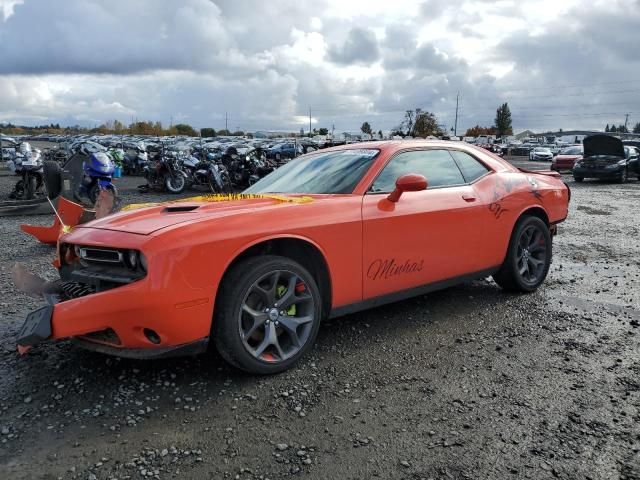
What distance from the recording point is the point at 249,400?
122 inches

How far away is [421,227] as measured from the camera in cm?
409

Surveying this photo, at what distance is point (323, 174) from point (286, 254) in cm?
94

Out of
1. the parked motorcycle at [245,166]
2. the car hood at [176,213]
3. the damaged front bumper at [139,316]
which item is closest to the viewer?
the damaged front bumper at [139,316]

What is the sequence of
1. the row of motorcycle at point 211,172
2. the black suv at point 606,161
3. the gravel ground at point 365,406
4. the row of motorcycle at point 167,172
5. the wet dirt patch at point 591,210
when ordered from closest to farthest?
the gravel ground at point 365,406
the row of motorcycle at point 167,172
the wet dirt patch at point 591,210
the row of motorcycle at point 211,172
the black suv at point 606,161

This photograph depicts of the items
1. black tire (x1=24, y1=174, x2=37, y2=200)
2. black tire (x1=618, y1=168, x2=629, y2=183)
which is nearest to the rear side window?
black tire (x1=24, y1=174, x2=37, y2=200)

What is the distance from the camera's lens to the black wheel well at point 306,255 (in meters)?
3.48

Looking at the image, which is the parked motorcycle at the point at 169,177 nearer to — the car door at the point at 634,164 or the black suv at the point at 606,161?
the black suv at the point at 606,161

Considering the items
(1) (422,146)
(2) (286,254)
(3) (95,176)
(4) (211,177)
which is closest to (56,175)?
(2) (286,254)

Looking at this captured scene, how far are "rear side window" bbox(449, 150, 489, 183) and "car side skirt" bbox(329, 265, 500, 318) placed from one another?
0.83 metres

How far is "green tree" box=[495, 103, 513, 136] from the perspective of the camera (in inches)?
4355

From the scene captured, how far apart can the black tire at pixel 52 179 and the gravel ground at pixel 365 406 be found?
168 centimetres

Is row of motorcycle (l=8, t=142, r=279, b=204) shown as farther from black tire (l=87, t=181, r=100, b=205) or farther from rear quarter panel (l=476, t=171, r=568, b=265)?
rear quarter panel (l=476, t=171, r=568, b=265)

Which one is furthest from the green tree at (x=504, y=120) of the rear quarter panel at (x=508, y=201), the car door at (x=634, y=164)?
the rear quarter panel at (x=508, y=201)

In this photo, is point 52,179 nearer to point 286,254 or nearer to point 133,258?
point 133,258
